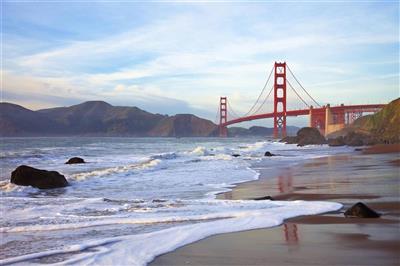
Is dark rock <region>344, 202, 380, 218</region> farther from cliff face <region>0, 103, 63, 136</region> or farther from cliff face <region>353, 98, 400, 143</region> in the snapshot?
cliff face <region>0, 103, 63, 136</region>

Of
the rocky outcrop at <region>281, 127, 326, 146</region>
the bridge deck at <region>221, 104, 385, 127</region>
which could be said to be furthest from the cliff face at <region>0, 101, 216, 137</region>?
the rocky outcrop at <region>281, 127, 326, 146</region>

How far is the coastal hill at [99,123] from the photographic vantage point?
91.1 m

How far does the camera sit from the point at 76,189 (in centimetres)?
984

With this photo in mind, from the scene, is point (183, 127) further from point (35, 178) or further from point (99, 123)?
point (35, 178)

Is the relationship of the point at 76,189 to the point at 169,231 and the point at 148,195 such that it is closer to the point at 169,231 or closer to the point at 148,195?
the point at 148,195

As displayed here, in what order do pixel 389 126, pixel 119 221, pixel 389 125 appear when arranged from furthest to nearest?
pixel 389 125, pixel 389 126, pixel 119 221

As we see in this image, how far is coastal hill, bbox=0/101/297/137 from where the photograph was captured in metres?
91.1

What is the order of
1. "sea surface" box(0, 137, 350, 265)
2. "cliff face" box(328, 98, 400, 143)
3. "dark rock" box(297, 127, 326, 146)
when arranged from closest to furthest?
1. "sea surface" box(0, 137, 350, 265)
2. "cliff face" box(328, 98, 400, 143)
3. "dark rock" box(297, 127, 326, 146)

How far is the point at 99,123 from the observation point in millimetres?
108000

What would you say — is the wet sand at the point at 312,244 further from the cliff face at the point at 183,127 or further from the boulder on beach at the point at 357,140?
the cliff face at the point at 183,127

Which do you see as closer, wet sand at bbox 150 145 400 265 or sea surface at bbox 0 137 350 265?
wet sand at bbox 150 145 400 265

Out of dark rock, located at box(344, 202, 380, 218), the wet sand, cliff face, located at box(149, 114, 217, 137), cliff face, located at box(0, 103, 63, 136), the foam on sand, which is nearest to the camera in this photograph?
the wet sand

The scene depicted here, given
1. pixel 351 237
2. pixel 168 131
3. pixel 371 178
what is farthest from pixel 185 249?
pixel 168 131

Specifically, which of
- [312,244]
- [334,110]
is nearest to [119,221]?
[312,244]
